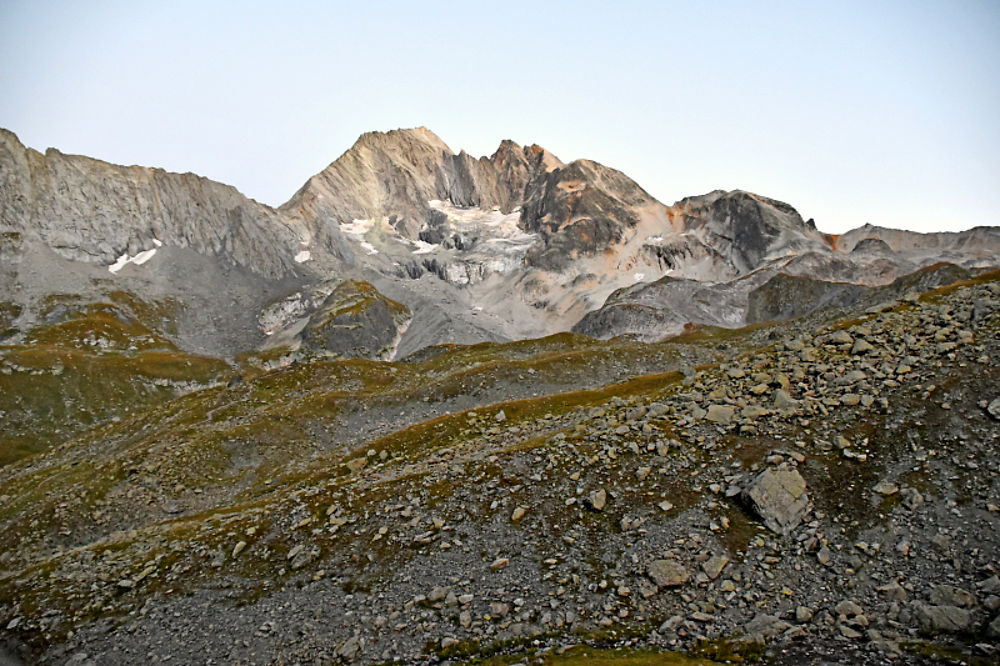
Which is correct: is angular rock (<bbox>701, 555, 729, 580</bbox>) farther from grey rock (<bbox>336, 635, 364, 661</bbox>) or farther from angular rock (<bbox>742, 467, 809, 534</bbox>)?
grey rock (<bbox>336, 635, 364, 661</bbox>)

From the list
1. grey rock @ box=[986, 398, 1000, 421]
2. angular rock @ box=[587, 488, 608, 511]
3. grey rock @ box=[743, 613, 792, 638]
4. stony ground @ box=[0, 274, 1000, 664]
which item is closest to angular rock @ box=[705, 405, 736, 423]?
stony ground @ box=[0, 274, 1000, 664]

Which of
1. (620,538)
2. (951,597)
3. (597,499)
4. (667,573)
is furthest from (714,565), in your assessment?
(951,597)

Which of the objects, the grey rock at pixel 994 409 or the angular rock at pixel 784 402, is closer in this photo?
the grey rock at pixel 994 409

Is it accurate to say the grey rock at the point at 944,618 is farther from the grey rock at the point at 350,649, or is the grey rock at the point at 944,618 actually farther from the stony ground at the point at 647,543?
the grey rock at the point at 350,649

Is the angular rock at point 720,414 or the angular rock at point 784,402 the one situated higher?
the angular rock at point 784,402

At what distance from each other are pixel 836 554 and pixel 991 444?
821 centimetres

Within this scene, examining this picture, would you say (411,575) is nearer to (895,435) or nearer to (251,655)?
(251,655)

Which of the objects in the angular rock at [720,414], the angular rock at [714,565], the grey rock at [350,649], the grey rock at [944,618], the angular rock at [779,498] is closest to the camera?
the grey rock at [944,618]

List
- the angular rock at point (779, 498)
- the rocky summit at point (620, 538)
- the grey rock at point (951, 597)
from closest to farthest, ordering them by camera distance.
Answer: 1. the grey rock at point (951, 597)
2. the rocky summit at point (620, 538)
3. the angular rock at point (779, 498)

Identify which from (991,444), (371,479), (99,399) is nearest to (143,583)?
(371,479)

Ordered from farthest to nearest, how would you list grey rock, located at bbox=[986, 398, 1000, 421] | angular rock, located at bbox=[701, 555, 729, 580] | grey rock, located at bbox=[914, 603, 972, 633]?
grey rock, located at bbox=[986, 398, 1000, 421], angular rock, located at bbox=[701, 555, 729, 580], grey rock, located at bbox=[914, 603, 972, 633]

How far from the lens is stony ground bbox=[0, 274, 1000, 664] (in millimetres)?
17375

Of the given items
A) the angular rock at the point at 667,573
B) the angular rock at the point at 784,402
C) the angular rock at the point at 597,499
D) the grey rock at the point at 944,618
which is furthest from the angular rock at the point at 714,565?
the angular rock at the point at 784,402

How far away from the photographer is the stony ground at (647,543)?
17375 millimetres
